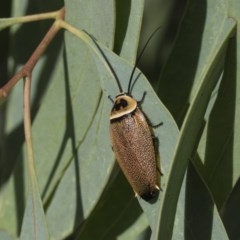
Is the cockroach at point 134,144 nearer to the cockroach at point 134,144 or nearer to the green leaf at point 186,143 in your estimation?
the cockroach at point 134,144

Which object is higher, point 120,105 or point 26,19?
point 26,19

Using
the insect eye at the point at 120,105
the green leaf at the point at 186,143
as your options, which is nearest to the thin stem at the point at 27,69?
the insect eye at the point at 120,105

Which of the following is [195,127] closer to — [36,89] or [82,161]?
[82,161]

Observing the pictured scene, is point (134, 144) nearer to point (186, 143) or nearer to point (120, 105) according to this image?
point (120, 105)

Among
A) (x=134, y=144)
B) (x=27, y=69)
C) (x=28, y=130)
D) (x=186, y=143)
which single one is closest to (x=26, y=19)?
(x=27, y=69)

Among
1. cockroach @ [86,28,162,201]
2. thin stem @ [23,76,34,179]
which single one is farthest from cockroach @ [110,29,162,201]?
thin stem @ [23,76,34,179]

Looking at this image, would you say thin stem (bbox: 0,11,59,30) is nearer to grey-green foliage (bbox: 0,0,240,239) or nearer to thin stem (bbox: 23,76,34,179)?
grey-green foliage (bbox: 0,0,240,239)

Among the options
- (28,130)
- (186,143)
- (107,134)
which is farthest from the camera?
(107,134)

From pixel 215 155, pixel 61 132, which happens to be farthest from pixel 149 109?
pixel 61 132
